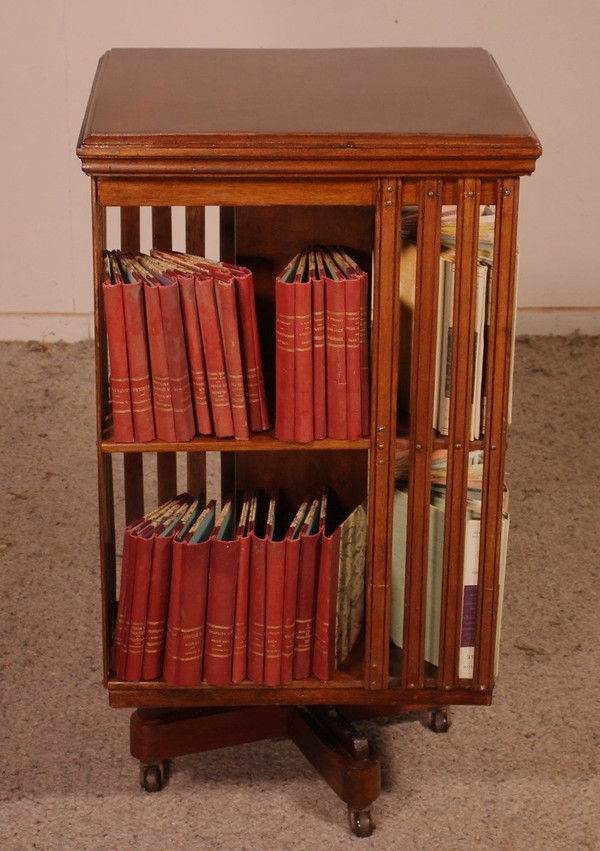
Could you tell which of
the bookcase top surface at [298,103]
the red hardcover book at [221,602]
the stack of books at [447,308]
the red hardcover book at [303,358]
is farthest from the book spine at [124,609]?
the bookcase top surface at [298,103]

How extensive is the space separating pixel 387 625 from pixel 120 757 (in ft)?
2.22

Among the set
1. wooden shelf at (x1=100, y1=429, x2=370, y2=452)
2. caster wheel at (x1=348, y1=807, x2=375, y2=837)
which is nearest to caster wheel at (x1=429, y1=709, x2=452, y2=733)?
caster wheel at (x1=348, y1=807, x2=375, y2=837)

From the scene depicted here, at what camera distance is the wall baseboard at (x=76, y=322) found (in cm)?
426

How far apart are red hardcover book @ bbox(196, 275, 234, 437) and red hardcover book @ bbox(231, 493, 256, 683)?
201mm

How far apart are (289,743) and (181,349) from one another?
3.11ft

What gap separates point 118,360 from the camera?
1.85m

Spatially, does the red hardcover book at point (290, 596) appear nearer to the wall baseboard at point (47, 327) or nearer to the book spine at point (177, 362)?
the book spine at point (177, 362)

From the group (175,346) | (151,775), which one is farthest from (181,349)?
(151,775)

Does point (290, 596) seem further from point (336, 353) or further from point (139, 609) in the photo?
point (336, 353)

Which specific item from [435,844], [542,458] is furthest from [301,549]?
[542,458]

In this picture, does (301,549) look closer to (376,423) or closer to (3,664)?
(376,423)

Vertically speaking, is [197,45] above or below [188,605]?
above

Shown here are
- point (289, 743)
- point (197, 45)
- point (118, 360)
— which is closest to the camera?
point (118, 360)

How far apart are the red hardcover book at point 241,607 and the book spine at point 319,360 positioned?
0.76 ft
